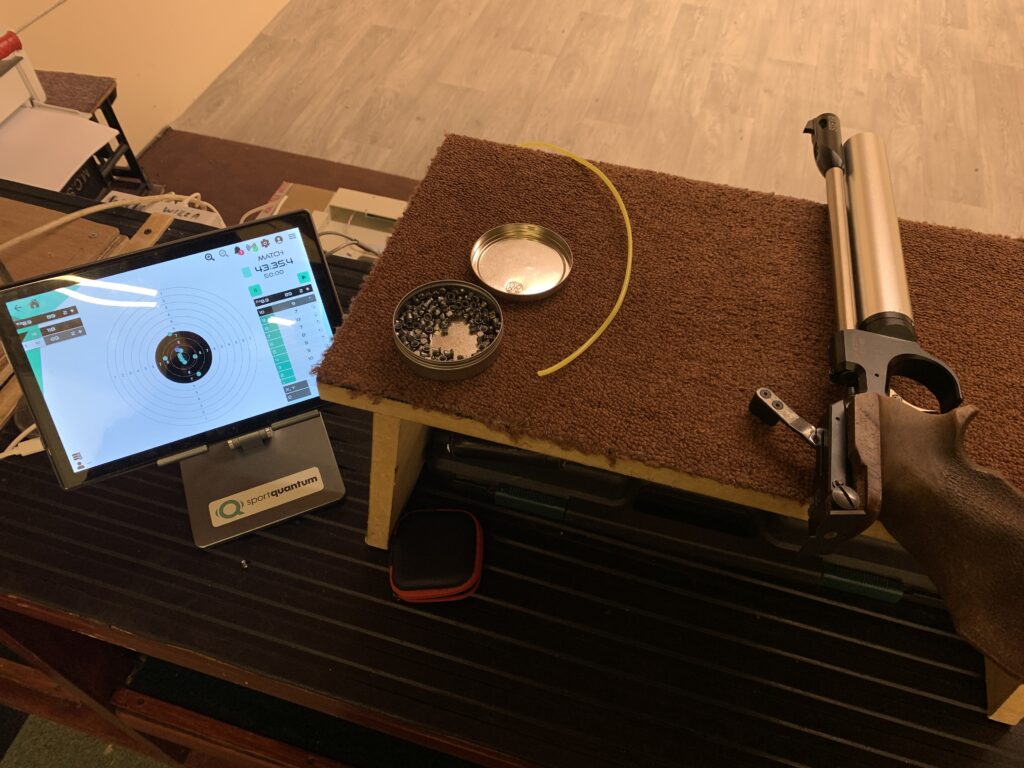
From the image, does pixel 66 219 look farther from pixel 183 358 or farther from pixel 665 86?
pixel 665 86

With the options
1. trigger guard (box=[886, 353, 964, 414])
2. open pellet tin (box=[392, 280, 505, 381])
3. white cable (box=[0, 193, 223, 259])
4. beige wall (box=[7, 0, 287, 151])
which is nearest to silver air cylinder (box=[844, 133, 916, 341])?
trigger guard (box=[886, 353, 964, 414])

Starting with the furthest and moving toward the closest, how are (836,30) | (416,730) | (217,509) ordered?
(836,30) → (217,509) → (416,730)

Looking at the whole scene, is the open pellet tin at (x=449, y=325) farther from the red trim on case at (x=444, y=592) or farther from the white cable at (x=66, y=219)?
the white cable at (x=66, y=219)

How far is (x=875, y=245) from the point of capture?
708 millimetres

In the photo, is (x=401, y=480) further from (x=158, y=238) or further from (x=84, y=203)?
(x=84, y=203)

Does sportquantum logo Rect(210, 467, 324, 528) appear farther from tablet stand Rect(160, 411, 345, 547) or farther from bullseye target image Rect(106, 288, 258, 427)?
bullseye target image Rect(106, 288, 258, 427)

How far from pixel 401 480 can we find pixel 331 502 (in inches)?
4.5

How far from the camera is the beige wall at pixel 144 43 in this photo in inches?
66.6

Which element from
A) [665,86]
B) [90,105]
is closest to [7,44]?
[90,105]

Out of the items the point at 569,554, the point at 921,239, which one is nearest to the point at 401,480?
the point at 569,554

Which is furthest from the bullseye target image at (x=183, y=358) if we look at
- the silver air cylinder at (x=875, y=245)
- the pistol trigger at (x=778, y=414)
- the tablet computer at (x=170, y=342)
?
the silver air cylinder at (x=875, y=245)

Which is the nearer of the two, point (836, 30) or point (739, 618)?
point (739, 618)

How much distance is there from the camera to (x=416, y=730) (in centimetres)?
74

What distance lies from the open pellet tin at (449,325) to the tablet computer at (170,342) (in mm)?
114
